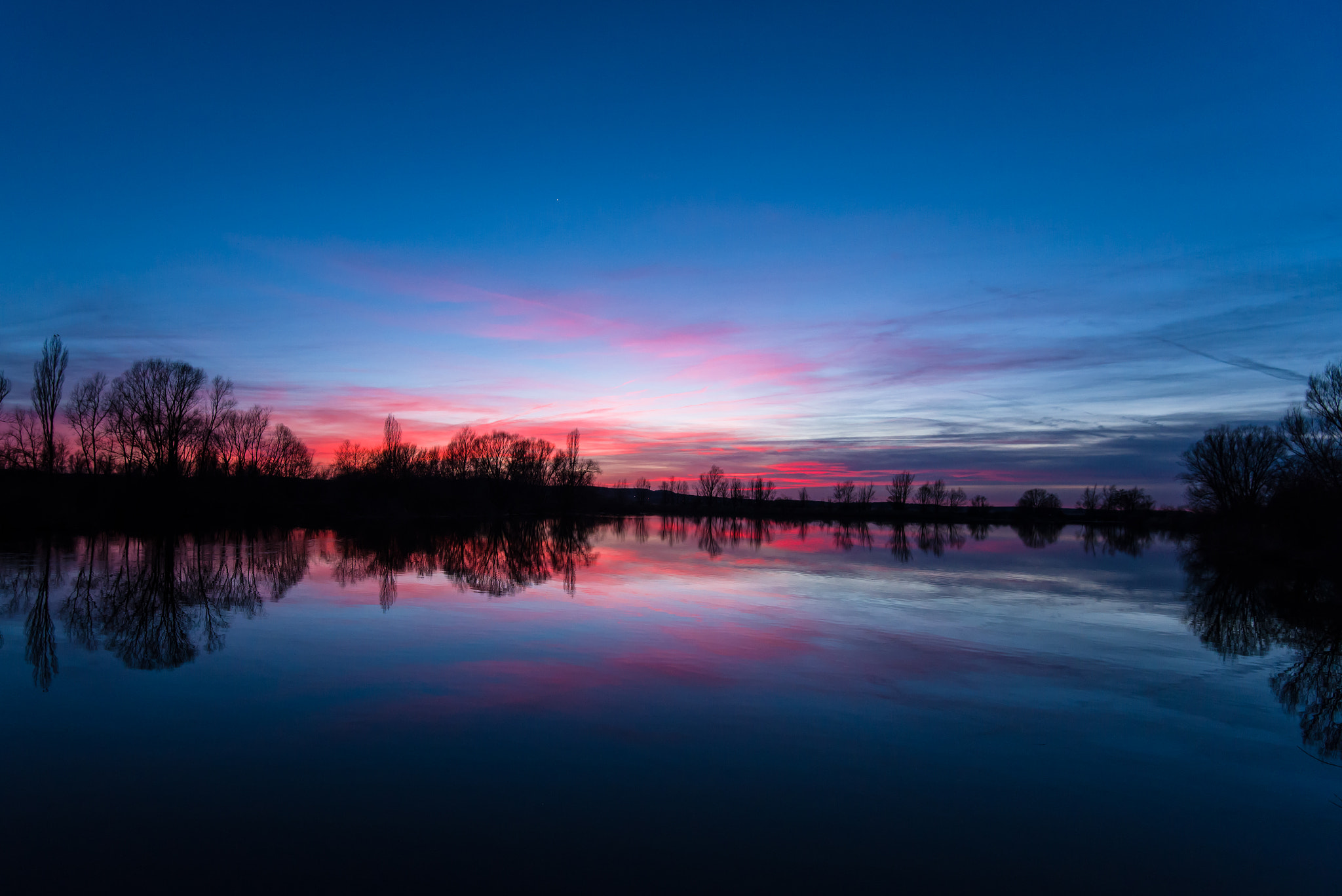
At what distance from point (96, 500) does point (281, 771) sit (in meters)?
50.2

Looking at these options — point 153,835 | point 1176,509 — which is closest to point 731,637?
point 153,835

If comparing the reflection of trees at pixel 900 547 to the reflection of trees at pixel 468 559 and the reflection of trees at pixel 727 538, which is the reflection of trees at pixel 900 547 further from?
the reflection of trees at pixel 468 559

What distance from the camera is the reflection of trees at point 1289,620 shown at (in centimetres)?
885

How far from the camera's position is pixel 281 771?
18.4 ft

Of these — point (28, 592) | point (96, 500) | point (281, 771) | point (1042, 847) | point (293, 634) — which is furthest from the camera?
point (96, 500)

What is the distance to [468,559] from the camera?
24.7 m

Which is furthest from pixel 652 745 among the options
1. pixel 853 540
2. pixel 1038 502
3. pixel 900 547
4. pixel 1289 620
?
pixel 1038 502

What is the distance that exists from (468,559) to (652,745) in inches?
778

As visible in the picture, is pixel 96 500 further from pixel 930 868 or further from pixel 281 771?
pixel 930 868

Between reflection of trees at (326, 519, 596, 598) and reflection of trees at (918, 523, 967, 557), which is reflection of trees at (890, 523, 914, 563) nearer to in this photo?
reflection of trees at (918, 523, 967, 557)

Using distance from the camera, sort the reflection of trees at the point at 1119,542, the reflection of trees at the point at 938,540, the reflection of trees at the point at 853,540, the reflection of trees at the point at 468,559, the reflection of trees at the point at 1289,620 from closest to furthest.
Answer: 1. the reflection of trees at the point at 1289,620
2. the reflection of trees at the point at 468,559
3. the reflection of trees at the point at 938,540
4. the reflection of trees at the point at 853,540
5. the reflection of trees at the point at 1119,542

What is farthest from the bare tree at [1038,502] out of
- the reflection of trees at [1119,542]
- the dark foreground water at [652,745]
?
the dark foreground water at [652,745]

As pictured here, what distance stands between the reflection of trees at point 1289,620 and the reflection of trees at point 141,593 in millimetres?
15017

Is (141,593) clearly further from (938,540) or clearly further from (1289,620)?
(938,540)
